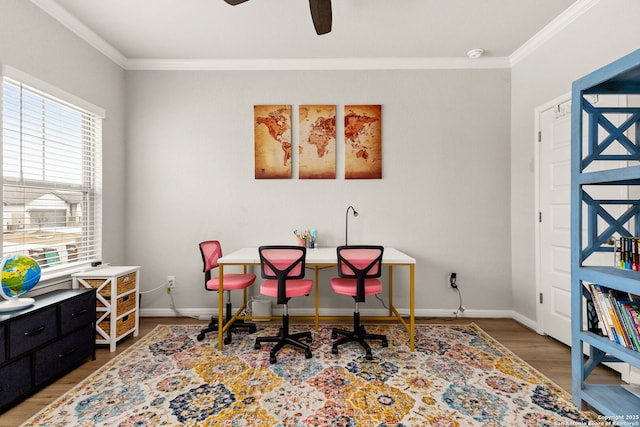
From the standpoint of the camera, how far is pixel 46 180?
2.58 meters

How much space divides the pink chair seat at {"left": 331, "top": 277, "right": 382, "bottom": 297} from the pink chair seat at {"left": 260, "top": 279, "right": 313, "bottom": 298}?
0.26 metres

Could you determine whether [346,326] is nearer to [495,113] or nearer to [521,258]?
[521,258]

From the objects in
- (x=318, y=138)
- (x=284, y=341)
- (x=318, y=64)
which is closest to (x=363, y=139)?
(x=318, y=138)

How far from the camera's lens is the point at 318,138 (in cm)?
349

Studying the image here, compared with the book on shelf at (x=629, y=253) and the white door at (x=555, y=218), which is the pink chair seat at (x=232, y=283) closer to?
the book on shelf at (x=629, y=253)

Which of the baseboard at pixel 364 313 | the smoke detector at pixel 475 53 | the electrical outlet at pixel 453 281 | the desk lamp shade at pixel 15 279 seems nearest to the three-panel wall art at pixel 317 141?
the smoke detector at pixel 475 53

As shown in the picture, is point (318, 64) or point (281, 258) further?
Result: point (318, 64)

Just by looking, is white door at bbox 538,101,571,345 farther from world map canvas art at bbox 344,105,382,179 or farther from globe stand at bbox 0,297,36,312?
globe stand at bbox 0,297,36,312

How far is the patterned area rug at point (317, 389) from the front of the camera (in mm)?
1792

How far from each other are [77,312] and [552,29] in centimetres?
478

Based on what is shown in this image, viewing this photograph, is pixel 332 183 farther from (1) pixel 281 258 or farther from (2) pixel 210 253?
(2) pixel 210 253

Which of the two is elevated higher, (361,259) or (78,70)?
(78,70)

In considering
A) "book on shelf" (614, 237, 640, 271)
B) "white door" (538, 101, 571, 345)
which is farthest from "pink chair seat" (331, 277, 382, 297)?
"white door" (538, 101, 571, 345)

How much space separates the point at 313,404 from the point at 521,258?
2.73 metres
